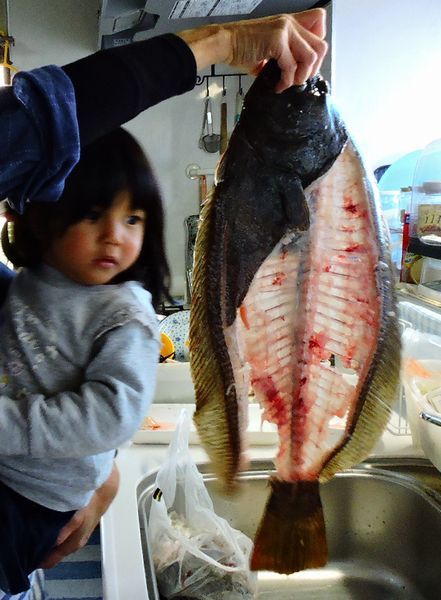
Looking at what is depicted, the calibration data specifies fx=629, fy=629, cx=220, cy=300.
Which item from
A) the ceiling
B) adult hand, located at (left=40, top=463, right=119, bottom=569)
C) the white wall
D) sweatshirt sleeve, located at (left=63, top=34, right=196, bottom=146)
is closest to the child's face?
sweatshirt sleeve, located at (left=63, top=34, right=196, bottom=146)

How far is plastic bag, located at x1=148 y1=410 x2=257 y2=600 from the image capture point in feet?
3.84

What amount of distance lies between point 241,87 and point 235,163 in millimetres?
3382

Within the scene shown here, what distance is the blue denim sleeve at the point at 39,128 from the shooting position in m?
0.59

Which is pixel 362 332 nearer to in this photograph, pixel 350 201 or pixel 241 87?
pixel 350 201

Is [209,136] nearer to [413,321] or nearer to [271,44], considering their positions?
[413,321]

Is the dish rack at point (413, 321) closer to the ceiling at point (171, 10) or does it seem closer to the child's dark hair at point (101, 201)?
the child's dark hair at point (101, 201)

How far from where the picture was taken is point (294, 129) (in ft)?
1.94

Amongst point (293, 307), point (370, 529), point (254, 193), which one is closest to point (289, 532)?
point (293, 307)

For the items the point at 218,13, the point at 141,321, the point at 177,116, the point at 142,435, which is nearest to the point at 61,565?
the point at 142,435

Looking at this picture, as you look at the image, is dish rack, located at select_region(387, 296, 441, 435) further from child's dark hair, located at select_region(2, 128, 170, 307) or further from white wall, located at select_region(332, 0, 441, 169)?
child's dark hair, located at select_region(2, 128, 170, 307)

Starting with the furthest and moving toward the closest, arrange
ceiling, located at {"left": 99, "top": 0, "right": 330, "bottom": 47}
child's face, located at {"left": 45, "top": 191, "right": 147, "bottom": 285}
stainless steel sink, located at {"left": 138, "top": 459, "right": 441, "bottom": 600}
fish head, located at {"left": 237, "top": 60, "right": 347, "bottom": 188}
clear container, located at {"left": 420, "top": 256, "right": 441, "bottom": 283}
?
ceiling, located at {"left": 99, "top": 0, "right": 330, "bottom": 47}
clear container, located at {"left": 420, "top": 256, "right": 441, "bottom": 283}
stainless steel sink, located at {"left": 138, "top": 459, "right": 441, "bottom": 600}
child's face, located at {"left": 45, "top": 191, "right": 147, "bottom": 285}
fish head, located at {"left": 237, "top": 60, "right": 347, "bottom": 188}

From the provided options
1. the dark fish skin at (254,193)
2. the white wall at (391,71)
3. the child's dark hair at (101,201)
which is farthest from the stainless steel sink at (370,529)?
the white wall at (391,71)

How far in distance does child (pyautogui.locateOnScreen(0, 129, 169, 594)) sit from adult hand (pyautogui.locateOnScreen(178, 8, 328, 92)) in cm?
19

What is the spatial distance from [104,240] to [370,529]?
1.04 metres
